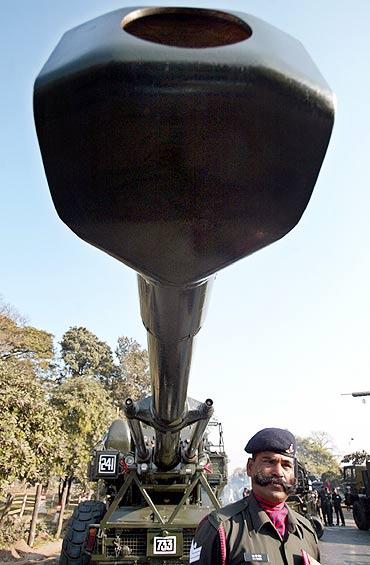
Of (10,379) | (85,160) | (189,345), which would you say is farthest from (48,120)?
(10,379)

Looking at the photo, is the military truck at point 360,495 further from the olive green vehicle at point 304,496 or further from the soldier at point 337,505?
the olive green vehicle at point 304,496

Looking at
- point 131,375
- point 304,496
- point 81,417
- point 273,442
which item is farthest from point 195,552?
point 131,375

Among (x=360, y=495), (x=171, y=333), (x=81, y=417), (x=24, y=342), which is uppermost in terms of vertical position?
(x=24, y=342)

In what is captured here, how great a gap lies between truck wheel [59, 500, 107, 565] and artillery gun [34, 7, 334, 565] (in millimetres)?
5693

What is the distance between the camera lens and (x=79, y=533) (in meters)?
6.14

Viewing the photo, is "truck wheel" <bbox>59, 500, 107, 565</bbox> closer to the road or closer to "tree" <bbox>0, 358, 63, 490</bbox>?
"tree" <bbox>0, 358, 63, 490</bbox>

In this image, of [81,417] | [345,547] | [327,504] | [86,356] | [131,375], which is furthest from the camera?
[131,375]

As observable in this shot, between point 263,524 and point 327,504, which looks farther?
point 327,504

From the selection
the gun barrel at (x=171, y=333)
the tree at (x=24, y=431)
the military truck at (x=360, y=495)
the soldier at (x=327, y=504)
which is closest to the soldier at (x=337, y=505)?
the military truck at (x=360, y=495)

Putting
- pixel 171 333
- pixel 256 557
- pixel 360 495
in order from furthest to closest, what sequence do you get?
pixel 360 495 → pixel 171 333 → pixel 256 557

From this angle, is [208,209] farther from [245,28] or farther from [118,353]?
[118,353]

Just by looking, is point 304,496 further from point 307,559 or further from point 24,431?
point 307,559

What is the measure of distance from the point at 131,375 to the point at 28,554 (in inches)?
767

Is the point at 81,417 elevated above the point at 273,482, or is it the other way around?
the point at 81,417
